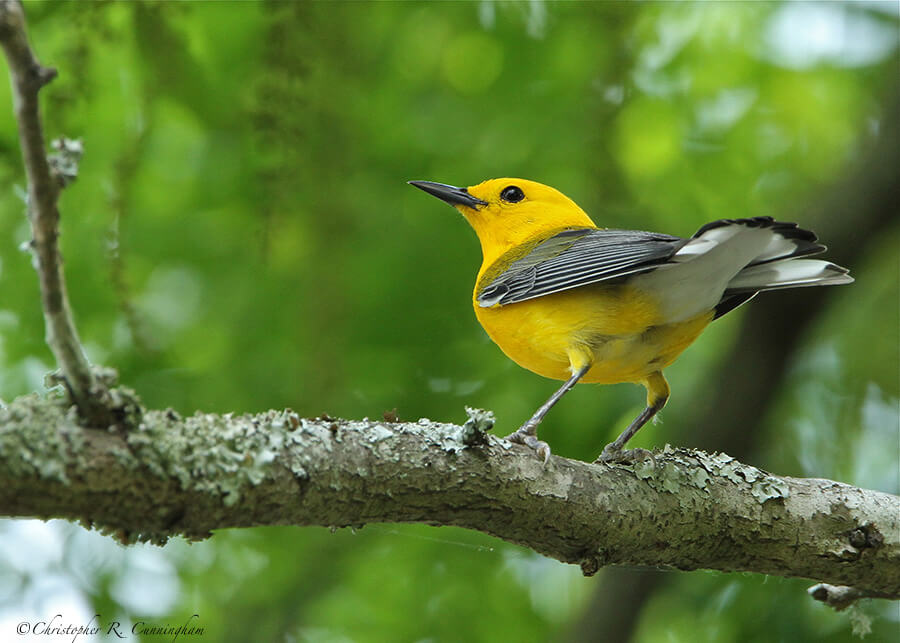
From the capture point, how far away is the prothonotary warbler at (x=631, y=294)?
416 cm

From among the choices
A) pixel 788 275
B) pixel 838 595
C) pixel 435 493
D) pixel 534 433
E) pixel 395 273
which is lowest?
pixel 838 595

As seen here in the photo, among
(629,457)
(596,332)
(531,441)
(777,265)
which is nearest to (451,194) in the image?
(596,332)

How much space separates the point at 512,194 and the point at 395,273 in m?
0.96

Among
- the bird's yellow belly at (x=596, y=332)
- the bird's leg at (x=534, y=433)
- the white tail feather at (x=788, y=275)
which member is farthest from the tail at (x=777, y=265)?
the bird's leg at (x=534, y=433)

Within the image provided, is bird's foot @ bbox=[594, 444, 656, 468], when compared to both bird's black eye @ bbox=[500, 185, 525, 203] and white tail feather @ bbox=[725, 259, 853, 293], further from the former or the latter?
bird's black eye @ bbox=[500, 185, 525, 203]

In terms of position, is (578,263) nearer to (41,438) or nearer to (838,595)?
(838,595)

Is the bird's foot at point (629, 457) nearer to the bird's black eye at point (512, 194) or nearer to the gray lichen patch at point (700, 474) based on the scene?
the gray lichen patch at point (700, 474)

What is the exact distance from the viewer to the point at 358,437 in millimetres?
3031

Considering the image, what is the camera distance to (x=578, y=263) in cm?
467

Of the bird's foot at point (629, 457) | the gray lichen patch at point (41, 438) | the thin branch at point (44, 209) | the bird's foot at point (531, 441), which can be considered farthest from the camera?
the bird's foot at point (629, 457)

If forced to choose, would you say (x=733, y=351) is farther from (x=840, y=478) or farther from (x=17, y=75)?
(x=17, y=75)

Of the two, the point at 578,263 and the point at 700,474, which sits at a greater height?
the point at 578,263

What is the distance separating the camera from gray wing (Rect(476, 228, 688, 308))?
4344 mm

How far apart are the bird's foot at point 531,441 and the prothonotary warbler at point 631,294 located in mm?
14
